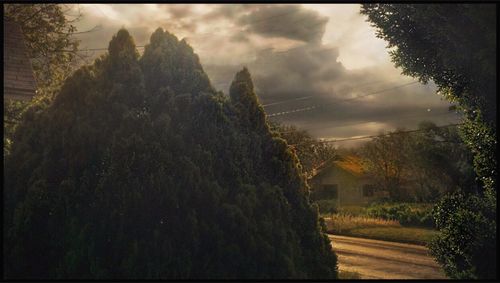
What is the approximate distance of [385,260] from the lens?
65.6 feet

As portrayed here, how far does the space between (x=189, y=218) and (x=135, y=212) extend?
2.56 feet

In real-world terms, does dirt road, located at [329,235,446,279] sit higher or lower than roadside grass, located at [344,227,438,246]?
higher

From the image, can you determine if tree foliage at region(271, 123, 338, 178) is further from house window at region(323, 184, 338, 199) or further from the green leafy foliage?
the green leafy foliage

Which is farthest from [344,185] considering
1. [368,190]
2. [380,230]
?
[380,230]

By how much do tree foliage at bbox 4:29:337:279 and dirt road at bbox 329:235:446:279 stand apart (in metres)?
8.06

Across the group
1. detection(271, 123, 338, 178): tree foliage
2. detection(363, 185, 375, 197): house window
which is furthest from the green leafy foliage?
detection(363, 185, 375, 197): house window

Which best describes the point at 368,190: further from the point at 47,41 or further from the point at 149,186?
the point at 149,186

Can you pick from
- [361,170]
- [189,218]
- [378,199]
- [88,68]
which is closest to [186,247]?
[189,218]

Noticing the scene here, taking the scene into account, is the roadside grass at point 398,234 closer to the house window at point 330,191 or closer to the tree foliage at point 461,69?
the tree foliage at point 461,69

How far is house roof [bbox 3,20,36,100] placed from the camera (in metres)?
15.2

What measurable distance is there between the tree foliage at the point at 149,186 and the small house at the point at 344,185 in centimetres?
5526

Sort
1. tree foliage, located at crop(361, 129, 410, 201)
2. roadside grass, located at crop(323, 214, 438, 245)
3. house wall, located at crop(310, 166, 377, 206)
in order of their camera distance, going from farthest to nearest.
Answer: house wall, located at crop(310, 166, 377, 206)
tree foliage, located at crop(361, 129, 410, 201)
roadside grass, located at crop(323, 214, 438, 245)

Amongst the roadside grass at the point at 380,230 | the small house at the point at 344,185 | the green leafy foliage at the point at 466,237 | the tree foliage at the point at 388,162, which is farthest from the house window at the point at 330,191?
the green leafy foliage at the point at 466,237

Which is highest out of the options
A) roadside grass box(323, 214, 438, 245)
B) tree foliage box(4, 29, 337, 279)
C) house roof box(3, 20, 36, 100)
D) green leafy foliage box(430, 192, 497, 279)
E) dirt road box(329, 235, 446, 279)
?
house roof box(3, 20, 36, 100)
